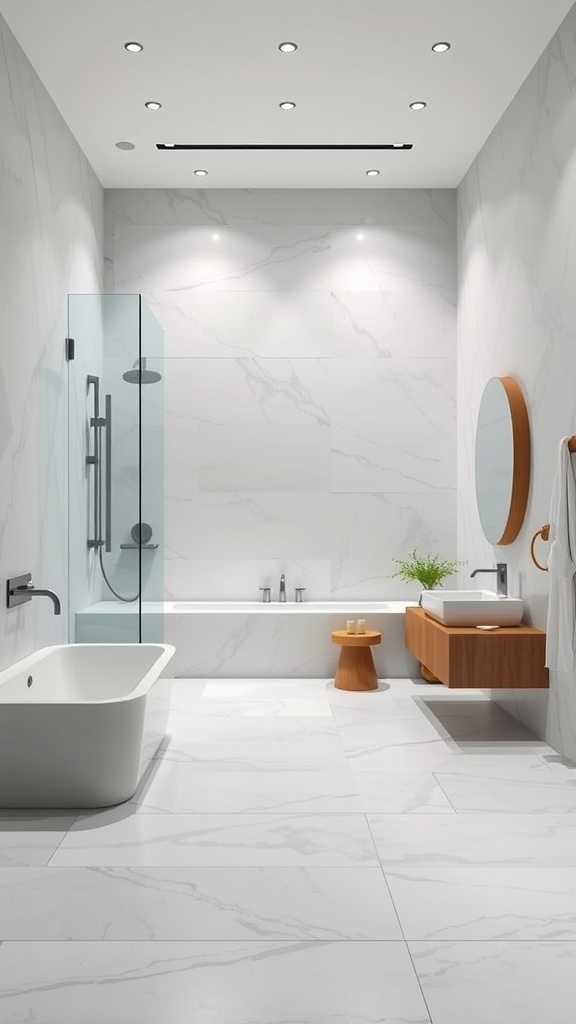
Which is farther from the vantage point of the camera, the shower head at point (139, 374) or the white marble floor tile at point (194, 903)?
the shower head at point (139, 374)

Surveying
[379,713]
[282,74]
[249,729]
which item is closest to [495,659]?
[379,713]

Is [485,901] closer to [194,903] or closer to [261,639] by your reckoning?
[194,903]

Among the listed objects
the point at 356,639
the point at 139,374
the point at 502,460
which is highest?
the point at 139,374

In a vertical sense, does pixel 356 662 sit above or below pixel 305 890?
above

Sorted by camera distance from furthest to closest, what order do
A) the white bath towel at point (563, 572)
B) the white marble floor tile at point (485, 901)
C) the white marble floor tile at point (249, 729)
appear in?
1. the white marble floor tile at point (249, 729)
2. the white bath towel at point (563, 572)
3. the white marble floor tile at point (485, 901)

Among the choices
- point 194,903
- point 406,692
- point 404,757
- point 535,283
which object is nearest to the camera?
point 194,903

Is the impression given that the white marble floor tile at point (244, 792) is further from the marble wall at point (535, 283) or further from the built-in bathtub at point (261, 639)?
the built-in bathtub at point (261, 639)

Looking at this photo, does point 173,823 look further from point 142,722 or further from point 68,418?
point 68,418

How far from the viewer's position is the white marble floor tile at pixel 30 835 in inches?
104

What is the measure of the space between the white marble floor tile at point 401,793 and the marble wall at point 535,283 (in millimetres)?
692

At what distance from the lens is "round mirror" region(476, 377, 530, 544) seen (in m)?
4.21

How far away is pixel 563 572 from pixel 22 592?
224 cm

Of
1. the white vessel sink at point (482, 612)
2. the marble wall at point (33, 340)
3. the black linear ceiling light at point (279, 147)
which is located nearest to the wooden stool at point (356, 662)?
the white vessel sink at point (482, 612)

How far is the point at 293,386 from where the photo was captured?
5.74m
